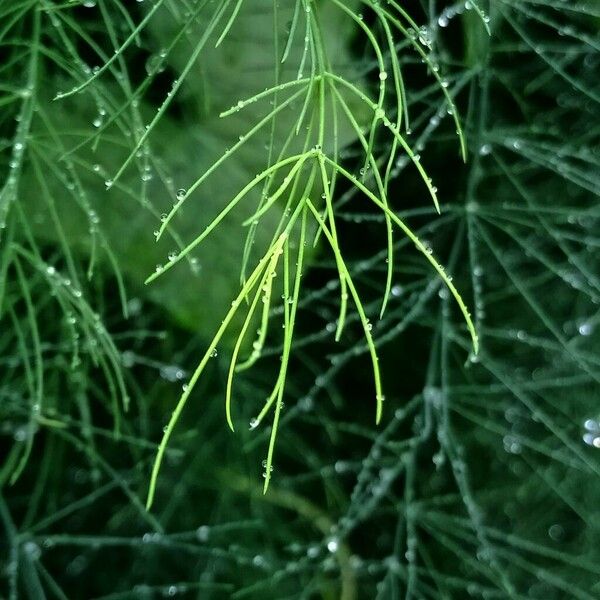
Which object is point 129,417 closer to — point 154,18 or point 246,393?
point 246,393

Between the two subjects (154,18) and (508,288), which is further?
(508,288)

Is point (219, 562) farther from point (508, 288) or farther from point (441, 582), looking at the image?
point (508, 288)

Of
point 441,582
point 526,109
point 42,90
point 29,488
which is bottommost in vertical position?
point 441,582

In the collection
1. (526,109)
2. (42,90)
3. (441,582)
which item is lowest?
(441,582)

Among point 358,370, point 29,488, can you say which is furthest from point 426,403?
point 29,488

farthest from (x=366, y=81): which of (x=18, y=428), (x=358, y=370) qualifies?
(x=18, y=428)

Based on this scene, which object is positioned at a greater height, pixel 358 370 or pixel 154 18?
pixel 154 18
